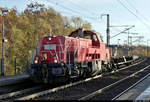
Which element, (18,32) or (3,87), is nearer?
(3,87)

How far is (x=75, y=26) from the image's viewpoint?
5634 centimetres

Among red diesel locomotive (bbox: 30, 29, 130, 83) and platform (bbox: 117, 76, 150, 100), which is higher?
red diesel locomotive (bbox: 30, 29, 130, 83)

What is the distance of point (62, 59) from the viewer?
469 inches

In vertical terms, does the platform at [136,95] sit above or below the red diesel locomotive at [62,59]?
below

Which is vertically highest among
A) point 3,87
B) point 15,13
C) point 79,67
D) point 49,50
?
point 15,13

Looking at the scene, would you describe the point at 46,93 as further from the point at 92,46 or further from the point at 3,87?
the point at 92,46

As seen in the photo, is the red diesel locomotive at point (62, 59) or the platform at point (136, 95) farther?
the red diesel locomotive at point (62, 59)

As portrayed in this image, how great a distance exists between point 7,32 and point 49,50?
2860 cm

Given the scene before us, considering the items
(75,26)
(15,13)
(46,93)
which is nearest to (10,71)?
(15,13)

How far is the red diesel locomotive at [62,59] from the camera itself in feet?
36.8

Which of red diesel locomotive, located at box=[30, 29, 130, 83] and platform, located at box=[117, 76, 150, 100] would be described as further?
red diesel locomotive, located at box=[30, 29, 130, 83]

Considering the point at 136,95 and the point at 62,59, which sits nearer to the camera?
the point at 136,95

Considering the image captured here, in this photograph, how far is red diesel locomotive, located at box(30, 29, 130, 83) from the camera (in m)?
→ 11.2

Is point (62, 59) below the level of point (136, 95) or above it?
above
